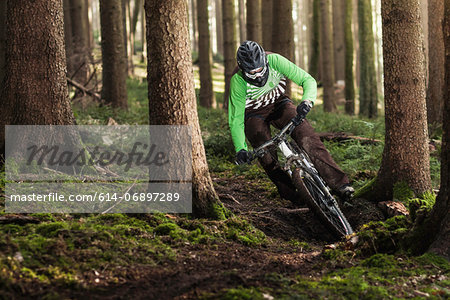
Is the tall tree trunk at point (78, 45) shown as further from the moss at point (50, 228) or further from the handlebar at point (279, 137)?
the moss at point (50, 228)

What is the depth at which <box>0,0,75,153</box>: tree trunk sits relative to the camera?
704cm

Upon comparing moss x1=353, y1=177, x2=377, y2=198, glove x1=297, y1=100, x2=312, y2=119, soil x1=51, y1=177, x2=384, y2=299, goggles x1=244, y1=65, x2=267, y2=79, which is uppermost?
goggles x1=244, y1=65, x2=267, y2=79

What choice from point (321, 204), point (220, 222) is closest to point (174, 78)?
point (220, 222)

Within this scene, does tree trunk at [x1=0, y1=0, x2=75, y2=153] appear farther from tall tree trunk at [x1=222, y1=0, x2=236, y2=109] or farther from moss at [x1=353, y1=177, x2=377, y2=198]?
tall tree trunk at [x1=222, y1=0, x2=236, y2=109]

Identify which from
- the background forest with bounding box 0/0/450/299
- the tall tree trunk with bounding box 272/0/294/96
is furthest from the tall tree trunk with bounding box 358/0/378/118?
the background forest with bounding box 0/0/450/299

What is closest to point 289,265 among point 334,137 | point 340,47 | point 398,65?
point 398,65

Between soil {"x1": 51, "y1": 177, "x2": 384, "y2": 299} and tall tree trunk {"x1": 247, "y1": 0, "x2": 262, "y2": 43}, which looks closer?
soil {"x1": 51, "y1": 177, "x2": 384, "y2": 299}

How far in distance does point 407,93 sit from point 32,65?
5057 millimetres

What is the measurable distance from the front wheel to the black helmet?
4.27 feet

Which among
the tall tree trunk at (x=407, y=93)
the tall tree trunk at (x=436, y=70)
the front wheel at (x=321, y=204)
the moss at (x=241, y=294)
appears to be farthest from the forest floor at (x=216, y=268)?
the tall tree trunk at (x=436, y=70)

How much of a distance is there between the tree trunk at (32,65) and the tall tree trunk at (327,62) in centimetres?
1467

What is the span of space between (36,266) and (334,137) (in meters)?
8.22

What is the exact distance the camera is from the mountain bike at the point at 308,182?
6582 mm

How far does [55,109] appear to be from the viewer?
23.3ft
